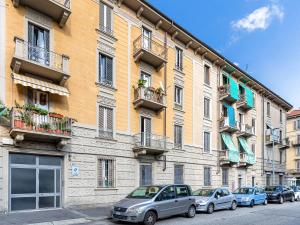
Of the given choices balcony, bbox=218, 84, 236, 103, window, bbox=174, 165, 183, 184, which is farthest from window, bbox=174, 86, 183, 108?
balcony, bbox=218, 84, 236, 103

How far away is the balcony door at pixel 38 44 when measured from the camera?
16.8m

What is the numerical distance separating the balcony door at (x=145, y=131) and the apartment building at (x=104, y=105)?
96 millimetres

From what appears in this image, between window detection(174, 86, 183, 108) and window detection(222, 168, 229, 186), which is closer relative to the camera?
window detection(174, 86, 183, 108)

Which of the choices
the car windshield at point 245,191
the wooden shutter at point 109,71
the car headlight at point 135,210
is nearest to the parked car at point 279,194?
the car windshield at point 245,191

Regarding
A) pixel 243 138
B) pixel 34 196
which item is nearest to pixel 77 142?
pixel 34 196

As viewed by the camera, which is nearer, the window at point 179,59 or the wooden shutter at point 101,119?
the wooden shutter at point 101,119

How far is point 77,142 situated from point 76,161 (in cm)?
101

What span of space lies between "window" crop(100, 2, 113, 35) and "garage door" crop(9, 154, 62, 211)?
8.46 meters

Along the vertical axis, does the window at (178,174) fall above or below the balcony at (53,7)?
below

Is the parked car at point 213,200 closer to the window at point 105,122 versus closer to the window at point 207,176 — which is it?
the window at point 105,122

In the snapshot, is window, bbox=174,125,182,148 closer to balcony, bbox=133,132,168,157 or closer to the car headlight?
balcony, bbox=133,132,168,157

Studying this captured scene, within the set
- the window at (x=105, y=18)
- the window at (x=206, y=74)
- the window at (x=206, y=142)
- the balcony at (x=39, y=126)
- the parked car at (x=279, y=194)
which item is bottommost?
the parked car at (x=279, y=194)

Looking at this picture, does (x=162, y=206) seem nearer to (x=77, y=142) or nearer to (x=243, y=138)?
(x=77, y=142)

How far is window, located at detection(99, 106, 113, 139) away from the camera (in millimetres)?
20547
